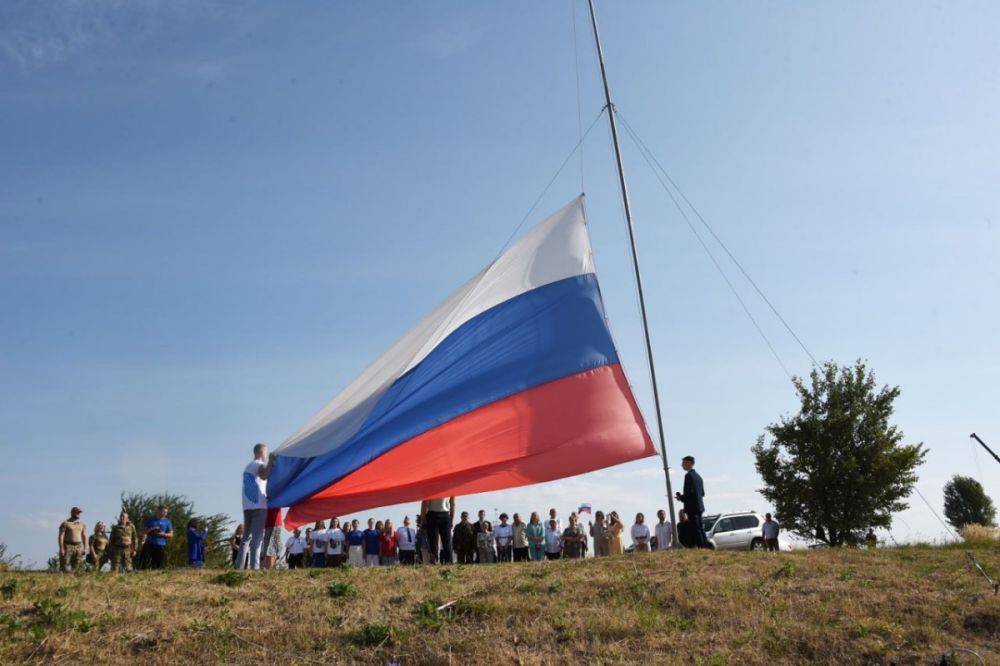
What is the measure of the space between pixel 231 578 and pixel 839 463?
1092 inches

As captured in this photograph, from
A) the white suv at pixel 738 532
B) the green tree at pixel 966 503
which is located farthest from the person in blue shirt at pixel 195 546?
the green tree at pixel 966 503

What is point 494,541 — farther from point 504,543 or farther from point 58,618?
point 58,618

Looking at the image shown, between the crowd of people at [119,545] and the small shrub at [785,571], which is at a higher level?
the crowd of people at [119,545]

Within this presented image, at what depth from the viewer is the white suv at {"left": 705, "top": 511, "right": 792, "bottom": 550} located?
2691 centimetres

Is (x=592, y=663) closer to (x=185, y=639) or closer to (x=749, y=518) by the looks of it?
(x=185, y=639)

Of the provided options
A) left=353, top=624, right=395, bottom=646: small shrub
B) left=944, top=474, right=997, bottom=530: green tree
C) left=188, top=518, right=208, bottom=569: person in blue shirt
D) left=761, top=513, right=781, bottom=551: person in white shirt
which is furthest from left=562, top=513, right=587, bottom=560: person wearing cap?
left=944, top=474, right=997, bottom=530: green tree

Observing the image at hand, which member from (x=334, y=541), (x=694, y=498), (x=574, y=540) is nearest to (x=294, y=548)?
(x=334, y=541)

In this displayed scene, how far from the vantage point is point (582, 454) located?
13.5 m

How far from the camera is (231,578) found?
497 inches

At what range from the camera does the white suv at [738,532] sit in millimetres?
26906

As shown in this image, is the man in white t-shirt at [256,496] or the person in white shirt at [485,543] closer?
the man in white t-shirt at [256,496]

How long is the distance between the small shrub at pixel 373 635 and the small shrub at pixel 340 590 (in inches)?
59.0

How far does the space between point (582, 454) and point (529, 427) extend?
987mm

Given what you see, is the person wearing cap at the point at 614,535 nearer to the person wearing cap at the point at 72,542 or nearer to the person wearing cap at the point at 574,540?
the person wearing cap at the point at 574,540
